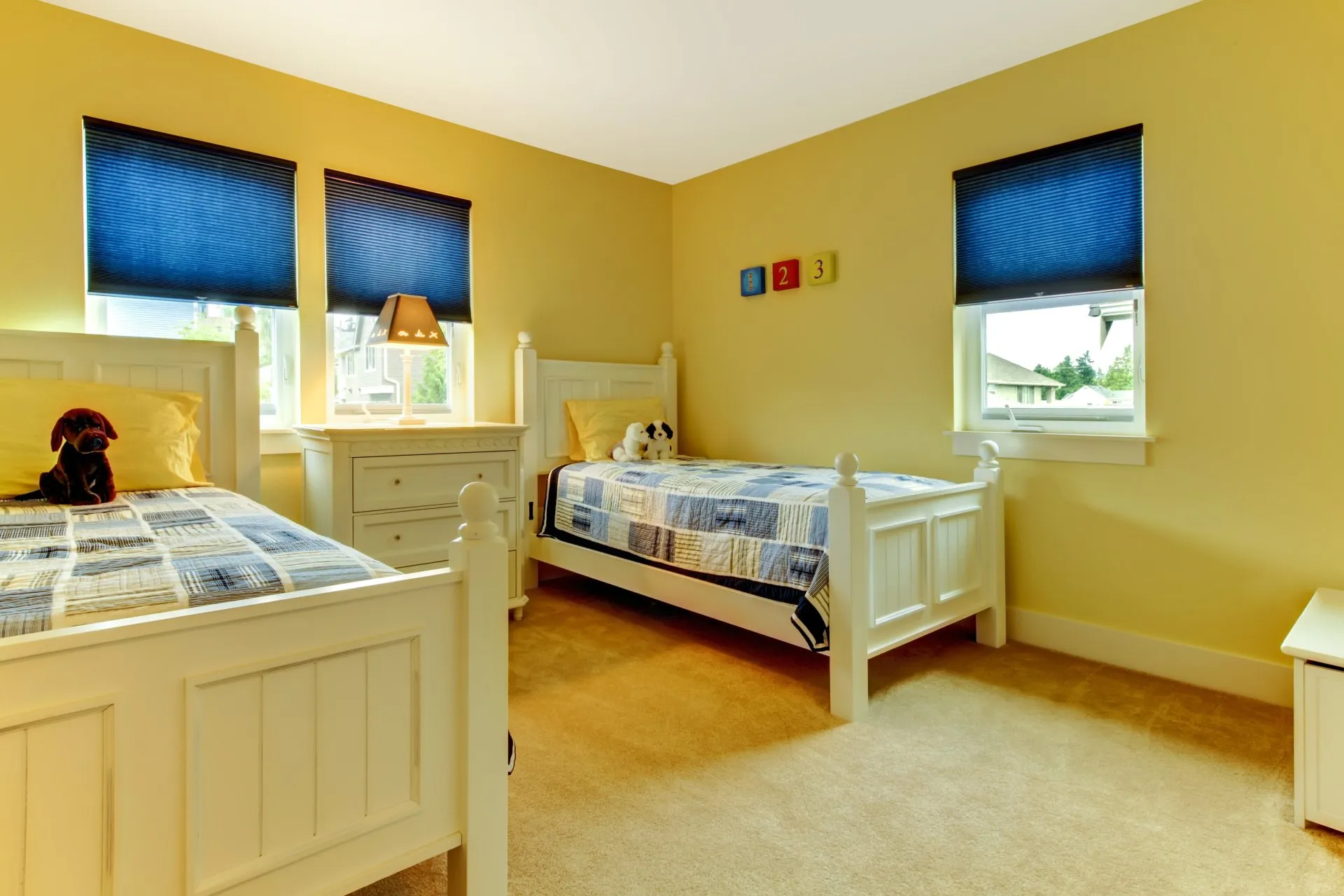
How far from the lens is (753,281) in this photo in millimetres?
3689

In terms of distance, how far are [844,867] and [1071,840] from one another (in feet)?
1.69

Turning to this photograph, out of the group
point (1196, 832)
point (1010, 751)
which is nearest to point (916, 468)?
point (1010, 751)

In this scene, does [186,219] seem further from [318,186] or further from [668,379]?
[668,379]

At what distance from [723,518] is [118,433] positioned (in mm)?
1889

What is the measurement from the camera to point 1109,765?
1.81 metres

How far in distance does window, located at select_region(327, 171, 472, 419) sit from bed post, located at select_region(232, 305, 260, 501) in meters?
0.42

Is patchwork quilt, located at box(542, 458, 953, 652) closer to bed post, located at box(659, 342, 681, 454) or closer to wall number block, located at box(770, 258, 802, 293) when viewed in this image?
bed post, located at box(659, 342, 681, 454)

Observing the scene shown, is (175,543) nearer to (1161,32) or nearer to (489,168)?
(489,168)

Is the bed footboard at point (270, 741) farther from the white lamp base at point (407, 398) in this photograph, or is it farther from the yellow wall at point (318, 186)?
the yellow wall at point (318, 186)

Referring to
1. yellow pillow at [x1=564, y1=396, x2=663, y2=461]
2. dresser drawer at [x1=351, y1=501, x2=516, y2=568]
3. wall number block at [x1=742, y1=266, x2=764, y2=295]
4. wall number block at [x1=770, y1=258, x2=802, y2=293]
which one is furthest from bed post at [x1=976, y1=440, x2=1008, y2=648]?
dresser drawer at [x1=351, y1=501, x2=516, y2=568]

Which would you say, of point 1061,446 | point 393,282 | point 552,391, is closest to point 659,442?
point 552,391

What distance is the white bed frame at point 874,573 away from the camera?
6.75 ft

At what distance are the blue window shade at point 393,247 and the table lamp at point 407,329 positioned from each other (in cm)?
18

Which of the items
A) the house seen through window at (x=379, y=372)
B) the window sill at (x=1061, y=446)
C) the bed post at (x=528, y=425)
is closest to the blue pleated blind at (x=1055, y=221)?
the window sill at (x=1061, y=446)
